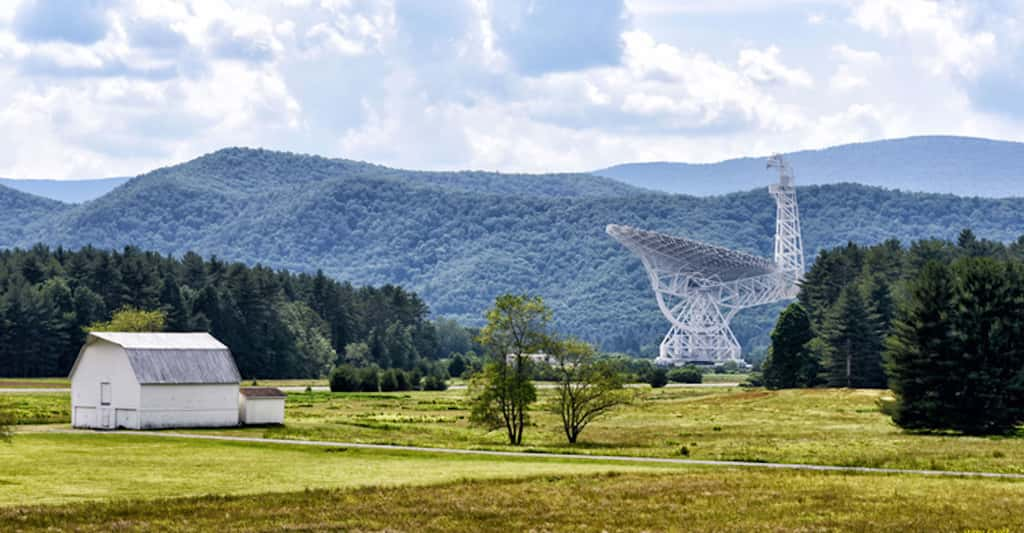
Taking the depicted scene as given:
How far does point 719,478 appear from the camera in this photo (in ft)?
134

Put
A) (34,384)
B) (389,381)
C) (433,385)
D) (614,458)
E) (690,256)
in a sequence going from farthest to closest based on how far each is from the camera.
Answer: (690,256), (433,385), (389,381), (34,384), (614,458)

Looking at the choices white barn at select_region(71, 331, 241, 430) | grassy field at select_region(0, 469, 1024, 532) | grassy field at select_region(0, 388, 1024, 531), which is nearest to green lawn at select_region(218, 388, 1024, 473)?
grassy field at select_region(0, 388, 1024, 531)

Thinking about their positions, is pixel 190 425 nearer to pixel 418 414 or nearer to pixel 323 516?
pixel 418 414

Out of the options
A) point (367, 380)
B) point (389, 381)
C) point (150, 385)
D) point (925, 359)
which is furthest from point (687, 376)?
point (150, 385)

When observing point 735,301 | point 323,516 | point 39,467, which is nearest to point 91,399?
point 39,467

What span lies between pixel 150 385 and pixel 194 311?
78.3 metres

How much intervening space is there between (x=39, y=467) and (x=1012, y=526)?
2703 cm

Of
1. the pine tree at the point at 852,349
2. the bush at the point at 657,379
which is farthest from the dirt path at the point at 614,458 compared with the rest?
the bush at the point at 657,379

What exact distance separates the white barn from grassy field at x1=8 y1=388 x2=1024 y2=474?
298 centimetres

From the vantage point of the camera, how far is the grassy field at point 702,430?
50.8 metres

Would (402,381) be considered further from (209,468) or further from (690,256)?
(209,468)

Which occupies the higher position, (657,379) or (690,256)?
(690,256)

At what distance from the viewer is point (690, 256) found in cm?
16525

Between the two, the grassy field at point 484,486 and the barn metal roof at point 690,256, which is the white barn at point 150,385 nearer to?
the grassy field at point 484,486
